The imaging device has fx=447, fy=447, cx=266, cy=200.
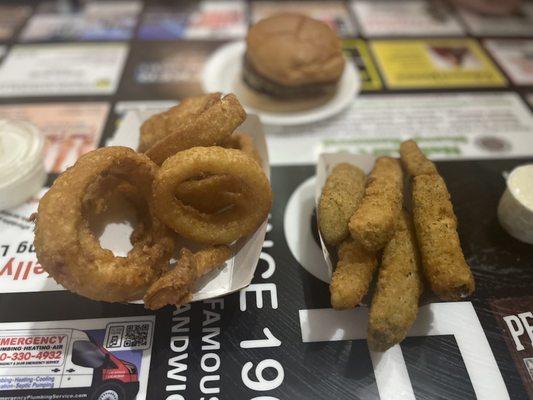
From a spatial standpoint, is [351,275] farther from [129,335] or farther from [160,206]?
[129,335]

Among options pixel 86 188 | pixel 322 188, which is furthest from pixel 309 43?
pixel 86 188

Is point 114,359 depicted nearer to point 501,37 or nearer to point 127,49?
point 127,49

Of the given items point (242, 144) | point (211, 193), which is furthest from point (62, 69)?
point (211, 193)

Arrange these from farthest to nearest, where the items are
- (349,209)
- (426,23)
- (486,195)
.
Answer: (426,23), (486,195), (349,209)

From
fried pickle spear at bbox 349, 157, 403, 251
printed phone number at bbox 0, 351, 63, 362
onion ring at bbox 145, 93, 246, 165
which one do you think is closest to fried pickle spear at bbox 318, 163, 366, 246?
fried pickle spear at bbox 349, 157, 403, 251

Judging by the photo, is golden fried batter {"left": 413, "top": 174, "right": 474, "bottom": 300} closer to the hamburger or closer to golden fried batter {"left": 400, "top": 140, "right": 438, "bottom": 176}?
golden fried batter {"left": 400, "top": 140, "right": 438, "bottom": 176}

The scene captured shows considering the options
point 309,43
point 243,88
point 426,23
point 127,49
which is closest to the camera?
point 309,43
